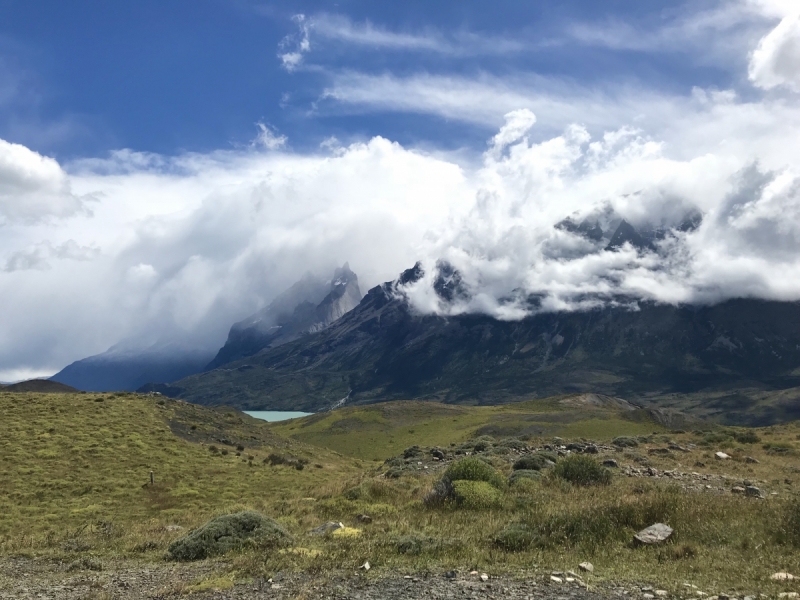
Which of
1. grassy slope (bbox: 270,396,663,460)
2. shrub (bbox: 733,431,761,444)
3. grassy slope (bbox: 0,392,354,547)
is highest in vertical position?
grassy slope (bbox: 0,392,354,547)

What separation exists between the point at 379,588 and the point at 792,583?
8249 mm

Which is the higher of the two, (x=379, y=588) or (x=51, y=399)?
Answer: (x=51, y=399)

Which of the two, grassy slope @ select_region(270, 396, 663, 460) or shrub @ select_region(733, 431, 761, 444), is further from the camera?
grassy slope @ select_region(270, 396, 663, 460)

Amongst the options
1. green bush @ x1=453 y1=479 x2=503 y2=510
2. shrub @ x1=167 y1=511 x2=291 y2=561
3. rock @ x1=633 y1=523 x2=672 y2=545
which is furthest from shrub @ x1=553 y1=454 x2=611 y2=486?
shrub @ x1=167 y1=511 x2=291 y2=561

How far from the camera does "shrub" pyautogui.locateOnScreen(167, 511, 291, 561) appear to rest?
54.6 ft

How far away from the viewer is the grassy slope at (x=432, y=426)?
10138 centimetres

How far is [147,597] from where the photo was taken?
12.5 metres

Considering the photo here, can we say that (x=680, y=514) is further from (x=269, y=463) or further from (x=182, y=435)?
(x=182, y=435)

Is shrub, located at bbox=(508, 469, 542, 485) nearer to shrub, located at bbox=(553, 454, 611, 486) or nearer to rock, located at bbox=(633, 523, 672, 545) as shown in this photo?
shrub, located at bbox=(553, 454, 611, 486)

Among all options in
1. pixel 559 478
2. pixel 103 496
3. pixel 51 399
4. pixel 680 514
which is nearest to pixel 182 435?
pixel 51 399

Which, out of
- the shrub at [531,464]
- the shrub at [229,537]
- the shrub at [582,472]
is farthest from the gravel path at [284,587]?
the shrub at [531,464]

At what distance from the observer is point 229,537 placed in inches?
677

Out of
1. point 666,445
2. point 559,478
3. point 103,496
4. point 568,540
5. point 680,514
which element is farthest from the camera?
point 666,445

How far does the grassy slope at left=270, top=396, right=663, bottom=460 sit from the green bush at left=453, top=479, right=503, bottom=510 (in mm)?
66573
